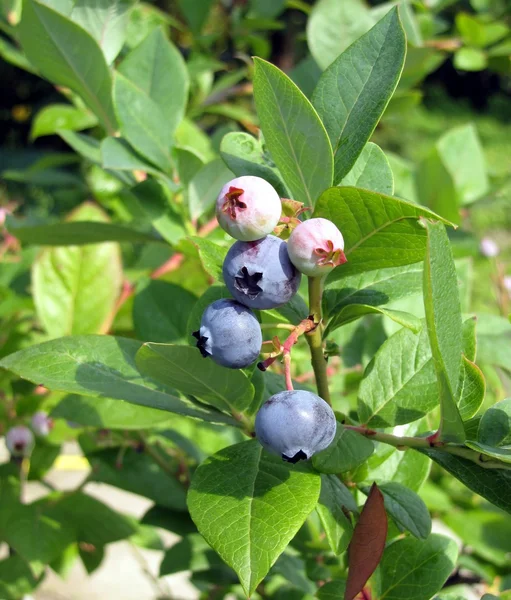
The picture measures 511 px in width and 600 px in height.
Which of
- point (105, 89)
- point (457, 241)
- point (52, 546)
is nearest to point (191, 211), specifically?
point (105, 89)

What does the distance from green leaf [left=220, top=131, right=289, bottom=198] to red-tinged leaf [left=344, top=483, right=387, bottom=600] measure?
0.79 feet

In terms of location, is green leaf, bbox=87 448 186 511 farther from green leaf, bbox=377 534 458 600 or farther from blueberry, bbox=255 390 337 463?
blueberry, bbox=255 390 337 463

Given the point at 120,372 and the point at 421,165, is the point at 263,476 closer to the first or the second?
the point at 120,372

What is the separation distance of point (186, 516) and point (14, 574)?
394 millimetres

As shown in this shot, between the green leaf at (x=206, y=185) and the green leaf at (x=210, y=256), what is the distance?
1.03 feet

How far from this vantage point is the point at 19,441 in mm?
1071

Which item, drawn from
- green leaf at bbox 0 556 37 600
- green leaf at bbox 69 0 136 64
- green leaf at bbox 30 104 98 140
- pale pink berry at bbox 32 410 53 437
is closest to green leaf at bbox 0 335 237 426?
green leaf at bbox 69 0 136 64

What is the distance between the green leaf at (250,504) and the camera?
44 cm

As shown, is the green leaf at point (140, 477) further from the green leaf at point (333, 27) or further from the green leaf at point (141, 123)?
the green leaf at point (333, 27)

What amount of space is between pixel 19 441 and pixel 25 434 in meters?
0.01

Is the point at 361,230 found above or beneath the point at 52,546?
above

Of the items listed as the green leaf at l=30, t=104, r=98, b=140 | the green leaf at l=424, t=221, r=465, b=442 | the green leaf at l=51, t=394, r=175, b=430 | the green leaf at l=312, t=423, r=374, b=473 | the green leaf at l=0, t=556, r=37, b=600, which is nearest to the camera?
the green leaf at l=424, t=221, r=465, b=442

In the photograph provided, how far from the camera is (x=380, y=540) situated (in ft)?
1.71

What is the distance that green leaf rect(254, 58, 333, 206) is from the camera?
1.51 feet
